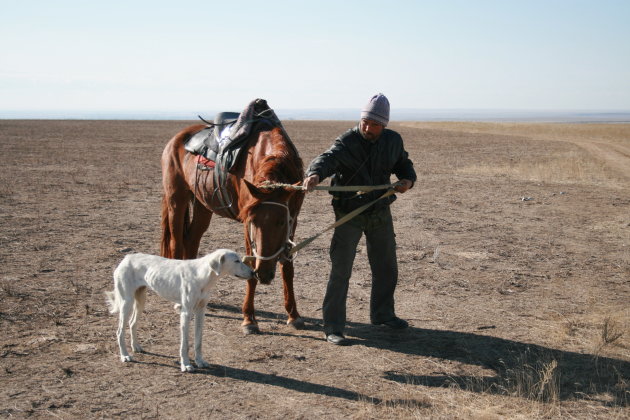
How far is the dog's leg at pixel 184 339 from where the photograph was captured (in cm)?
466

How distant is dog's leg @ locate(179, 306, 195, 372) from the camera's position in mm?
4664

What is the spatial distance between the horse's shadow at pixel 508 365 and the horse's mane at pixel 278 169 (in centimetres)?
170

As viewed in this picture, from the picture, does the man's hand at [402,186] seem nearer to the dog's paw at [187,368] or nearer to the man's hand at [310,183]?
the man's hand at [310,183]

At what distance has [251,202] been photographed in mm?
4977

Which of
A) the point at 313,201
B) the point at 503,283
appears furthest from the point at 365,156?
the point at 313,201

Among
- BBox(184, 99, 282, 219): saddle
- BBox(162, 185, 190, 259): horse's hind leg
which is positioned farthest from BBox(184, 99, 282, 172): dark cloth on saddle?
BBox(162, 185, 190, 259): horse's hind leg

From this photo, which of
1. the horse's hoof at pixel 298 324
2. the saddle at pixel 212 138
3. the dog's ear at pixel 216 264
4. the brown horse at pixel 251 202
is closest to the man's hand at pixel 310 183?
the brown horse at pixel 251 202

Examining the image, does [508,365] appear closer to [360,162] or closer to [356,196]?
[356,196]

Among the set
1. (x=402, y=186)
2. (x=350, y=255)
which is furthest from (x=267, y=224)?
(x=402, y=186)

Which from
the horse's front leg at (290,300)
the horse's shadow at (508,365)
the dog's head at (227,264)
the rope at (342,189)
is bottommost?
the horse's shadow at (508,365)

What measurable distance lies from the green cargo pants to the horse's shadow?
36 cm

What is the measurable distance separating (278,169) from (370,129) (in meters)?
0.95

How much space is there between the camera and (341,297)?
5543 millimetres

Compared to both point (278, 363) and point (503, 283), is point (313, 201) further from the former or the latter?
point (278, 363)
